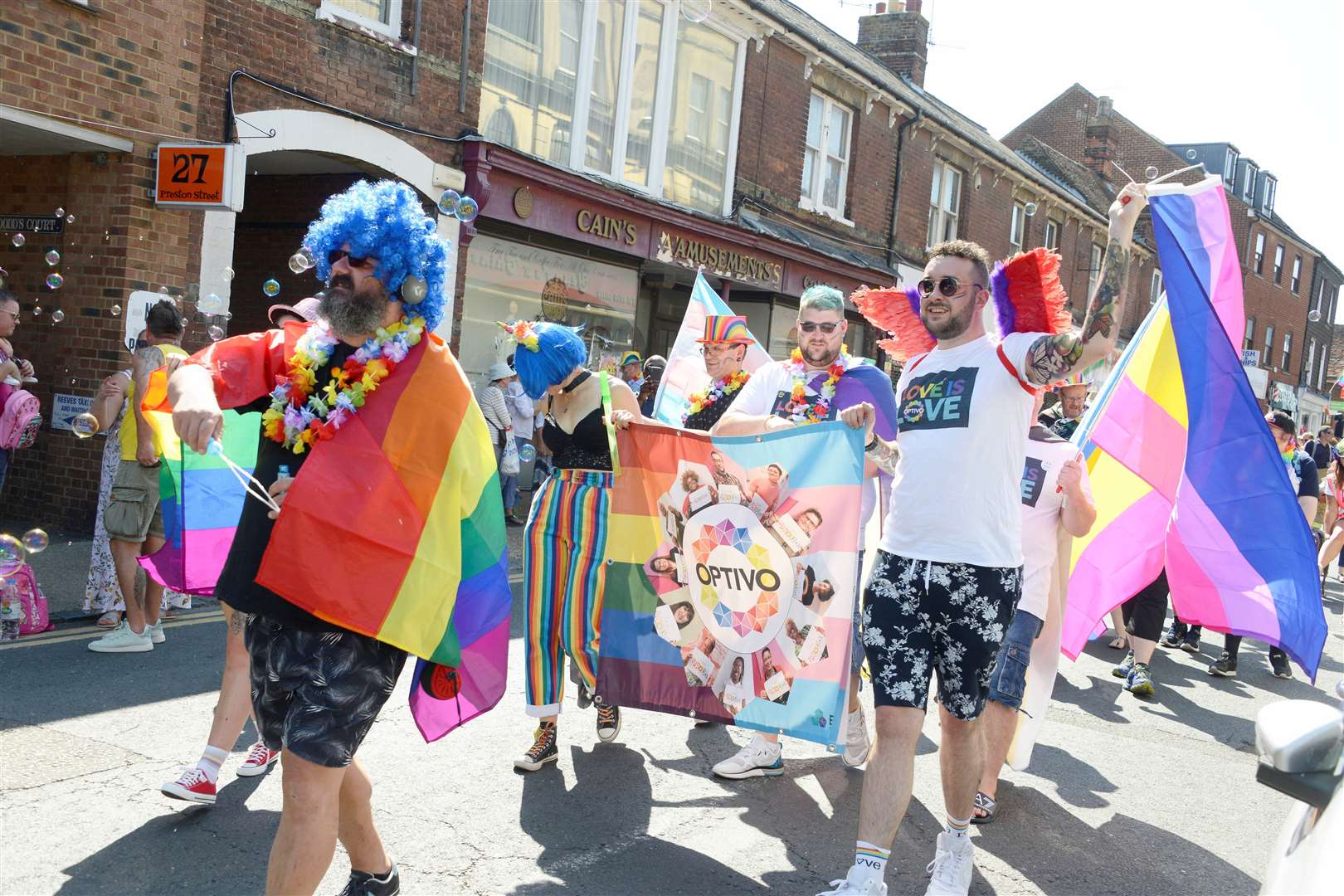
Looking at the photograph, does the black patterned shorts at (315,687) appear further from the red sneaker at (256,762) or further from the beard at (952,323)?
the beard at (952,323)

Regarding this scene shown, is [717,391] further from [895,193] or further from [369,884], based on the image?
[895,193]

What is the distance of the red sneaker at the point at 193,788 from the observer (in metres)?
3.96

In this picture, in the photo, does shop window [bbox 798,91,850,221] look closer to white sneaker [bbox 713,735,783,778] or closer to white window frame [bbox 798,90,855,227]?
white window frame [bbox 798,90,855,227]

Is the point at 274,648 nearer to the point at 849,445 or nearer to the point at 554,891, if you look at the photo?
the point at 554,891

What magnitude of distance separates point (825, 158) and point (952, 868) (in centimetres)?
1668

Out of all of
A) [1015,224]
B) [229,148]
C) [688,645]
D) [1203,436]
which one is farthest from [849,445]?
[1015,224]

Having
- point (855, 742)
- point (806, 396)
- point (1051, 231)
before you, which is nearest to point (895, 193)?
point (1051, 231)

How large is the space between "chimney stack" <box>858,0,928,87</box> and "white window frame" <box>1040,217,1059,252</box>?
4.93 metres

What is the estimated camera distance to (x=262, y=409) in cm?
325

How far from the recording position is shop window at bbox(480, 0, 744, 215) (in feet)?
43.7

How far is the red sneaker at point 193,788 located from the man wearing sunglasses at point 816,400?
209 cm

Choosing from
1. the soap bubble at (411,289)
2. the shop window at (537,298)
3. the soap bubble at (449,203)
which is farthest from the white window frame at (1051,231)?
the soap bubble at (411,289)

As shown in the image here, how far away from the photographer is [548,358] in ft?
16.2

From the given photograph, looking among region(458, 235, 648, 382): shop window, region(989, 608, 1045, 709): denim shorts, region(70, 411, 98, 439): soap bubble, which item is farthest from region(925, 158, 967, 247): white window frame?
region(70, 411, 98, 439): soap bubble
